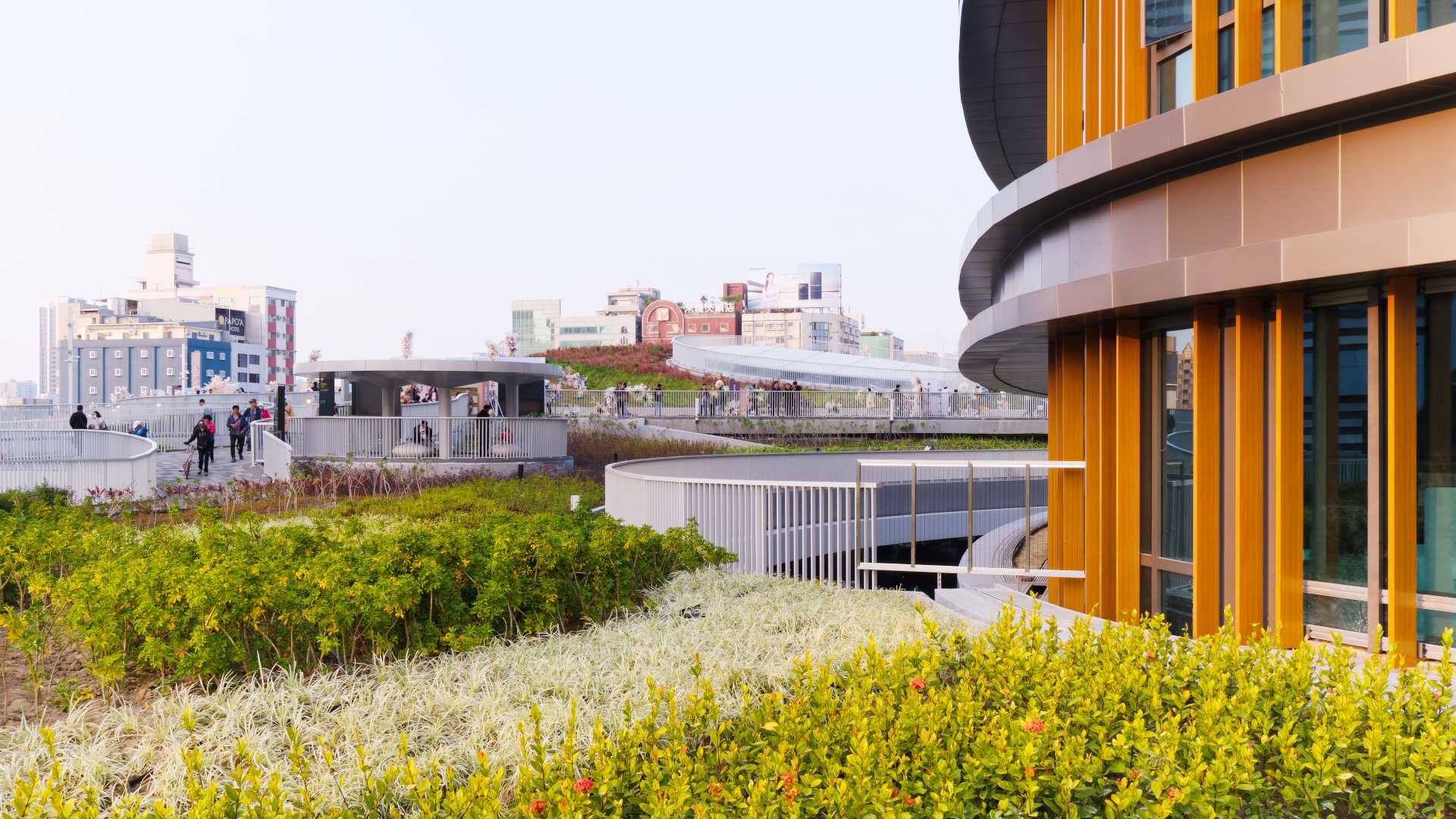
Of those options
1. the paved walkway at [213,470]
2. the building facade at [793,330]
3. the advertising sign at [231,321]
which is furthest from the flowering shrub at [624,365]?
the building facade at [793,330]

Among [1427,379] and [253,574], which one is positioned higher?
[1427,379]

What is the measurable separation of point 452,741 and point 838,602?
12.8ft

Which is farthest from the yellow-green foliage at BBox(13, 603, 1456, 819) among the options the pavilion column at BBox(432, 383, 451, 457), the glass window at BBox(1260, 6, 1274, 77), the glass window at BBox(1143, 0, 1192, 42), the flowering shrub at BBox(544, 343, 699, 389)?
the flowering shrub at BBox(544, 343, 699, 389)

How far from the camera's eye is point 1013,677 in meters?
4.79

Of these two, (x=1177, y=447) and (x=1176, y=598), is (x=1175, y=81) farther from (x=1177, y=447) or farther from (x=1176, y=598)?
(x=1176, y=598)

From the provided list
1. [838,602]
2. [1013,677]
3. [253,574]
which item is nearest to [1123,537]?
[838,602]

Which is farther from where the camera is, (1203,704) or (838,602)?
(838,602)

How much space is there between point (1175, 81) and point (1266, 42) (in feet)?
3.35

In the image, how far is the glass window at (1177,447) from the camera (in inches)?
321

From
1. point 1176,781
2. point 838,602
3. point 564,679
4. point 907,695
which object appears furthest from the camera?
point 838,602

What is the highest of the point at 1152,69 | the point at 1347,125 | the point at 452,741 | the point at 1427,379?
the point at 1152,69

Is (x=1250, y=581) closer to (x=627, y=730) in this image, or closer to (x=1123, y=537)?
(x=1123, y=537)

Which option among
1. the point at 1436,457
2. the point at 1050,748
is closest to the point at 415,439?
the point at 1436,457

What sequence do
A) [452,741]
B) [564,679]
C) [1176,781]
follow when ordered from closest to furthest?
[1176,781] < [452,741] < [564,679]
